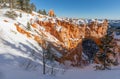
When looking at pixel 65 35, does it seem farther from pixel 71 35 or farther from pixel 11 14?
pixel 11 14

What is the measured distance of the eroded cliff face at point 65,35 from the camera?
230ft

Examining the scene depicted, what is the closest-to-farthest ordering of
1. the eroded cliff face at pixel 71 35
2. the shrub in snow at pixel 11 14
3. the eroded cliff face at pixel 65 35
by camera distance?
the shrub in snow at pixel 11 14 < the eroded cliff face at pixel 65 35 < the eroded cliff face at pixel 71 35

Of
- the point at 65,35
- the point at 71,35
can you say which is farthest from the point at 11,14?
the point at 71,35

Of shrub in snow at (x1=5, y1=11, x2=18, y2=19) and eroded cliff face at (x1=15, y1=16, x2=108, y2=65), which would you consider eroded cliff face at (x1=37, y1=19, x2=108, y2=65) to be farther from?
shrub in snow at (x1=5, y1=11, x2=18, y2=19)

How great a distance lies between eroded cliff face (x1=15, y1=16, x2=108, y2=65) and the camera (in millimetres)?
70188

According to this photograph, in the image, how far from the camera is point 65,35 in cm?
8700

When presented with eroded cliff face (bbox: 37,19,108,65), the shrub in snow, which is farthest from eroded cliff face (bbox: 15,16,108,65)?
the shrub in snow

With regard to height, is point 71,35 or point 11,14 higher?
point 11,14

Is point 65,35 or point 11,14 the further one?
point 65,35

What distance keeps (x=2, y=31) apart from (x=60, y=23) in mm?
39077

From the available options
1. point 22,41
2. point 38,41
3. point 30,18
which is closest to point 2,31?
point 22,41

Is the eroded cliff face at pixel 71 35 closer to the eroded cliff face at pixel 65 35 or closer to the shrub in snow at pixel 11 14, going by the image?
the eroded cliff face at pixel 65 35

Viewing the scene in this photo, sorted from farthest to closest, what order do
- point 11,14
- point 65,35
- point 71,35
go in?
1. point 71,35
2. point 65,35
3. point 11,14

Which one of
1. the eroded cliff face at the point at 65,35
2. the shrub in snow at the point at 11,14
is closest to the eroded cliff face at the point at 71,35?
the eroded cliff face at the point at 65,35
